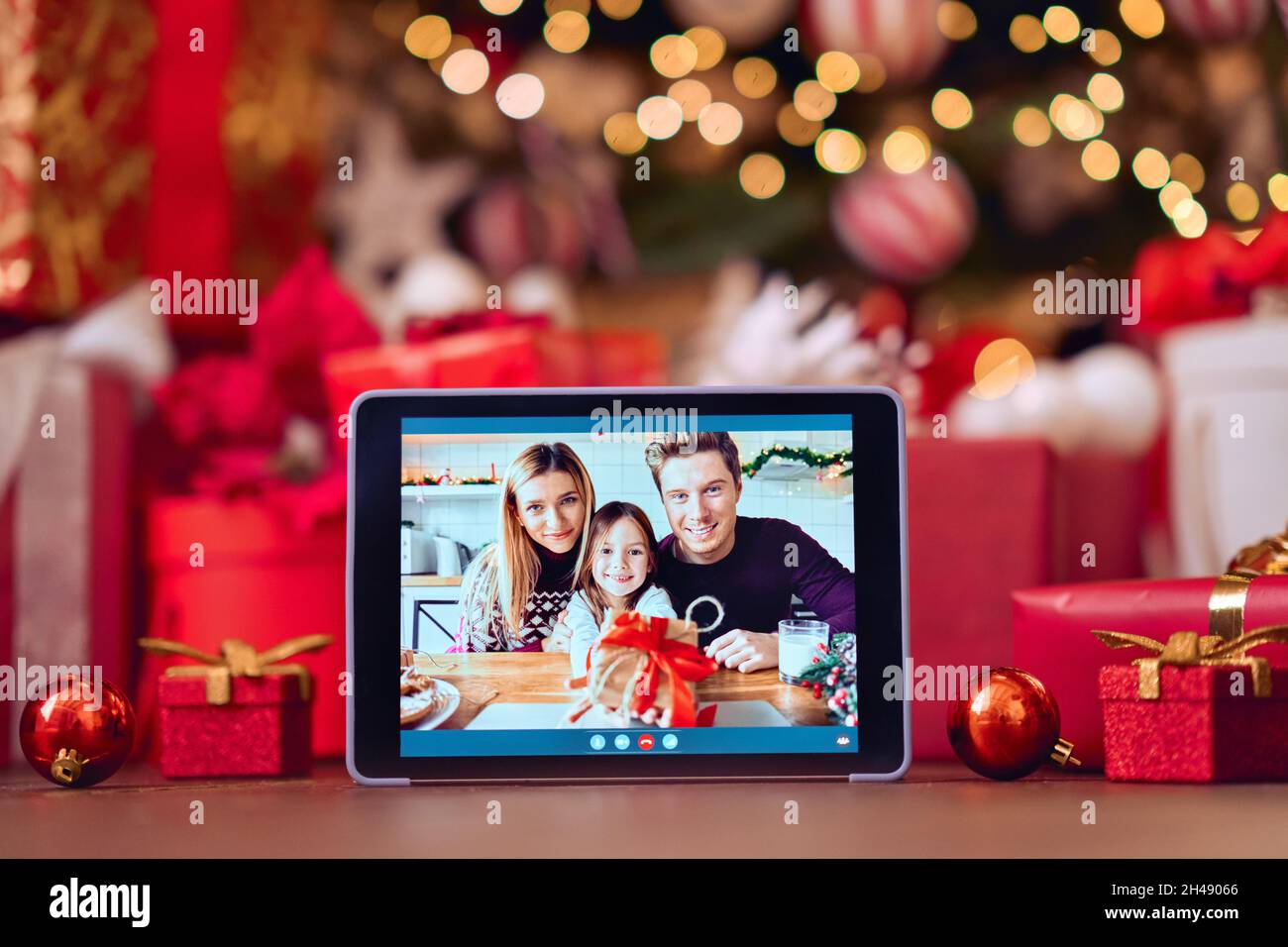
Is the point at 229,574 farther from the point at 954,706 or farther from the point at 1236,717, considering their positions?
the point at 1236,717

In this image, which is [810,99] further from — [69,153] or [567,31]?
[69,153]

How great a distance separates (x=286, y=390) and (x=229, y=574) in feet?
0.56

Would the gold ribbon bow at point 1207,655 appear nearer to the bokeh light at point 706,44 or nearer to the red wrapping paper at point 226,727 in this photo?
the red wrapping paper at point 226,727

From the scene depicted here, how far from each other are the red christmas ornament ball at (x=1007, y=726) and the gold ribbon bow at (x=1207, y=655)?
0.06m

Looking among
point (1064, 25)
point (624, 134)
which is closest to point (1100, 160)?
point (1064, 25)

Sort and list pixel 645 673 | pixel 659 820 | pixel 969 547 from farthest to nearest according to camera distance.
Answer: pixel 969 547 < pixel 645 673 < pixel 659 820

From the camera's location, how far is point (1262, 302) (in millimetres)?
1092

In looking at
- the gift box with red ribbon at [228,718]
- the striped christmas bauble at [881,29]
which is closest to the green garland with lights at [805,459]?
the gift box with red ribbon at [228,718]

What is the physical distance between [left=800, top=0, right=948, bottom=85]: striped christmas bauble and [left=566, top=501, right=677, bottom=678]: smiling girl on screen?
84cm

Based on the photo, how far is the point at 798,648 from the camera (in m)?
0.77

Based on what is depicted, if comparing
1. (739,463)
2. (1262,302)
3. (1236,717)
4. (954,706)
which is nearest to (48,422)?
(739,463)

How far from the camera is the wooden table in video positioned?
76 cm

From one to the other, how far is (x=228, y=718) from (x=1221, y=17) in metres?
1.24

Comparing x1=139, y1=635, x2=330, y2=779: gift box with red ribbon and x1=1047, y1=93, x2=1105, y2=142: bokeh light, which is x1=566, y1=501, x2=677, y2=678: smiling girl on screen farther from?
x1=1047, y1=93, x2=1105, y2=142: bokeh light
